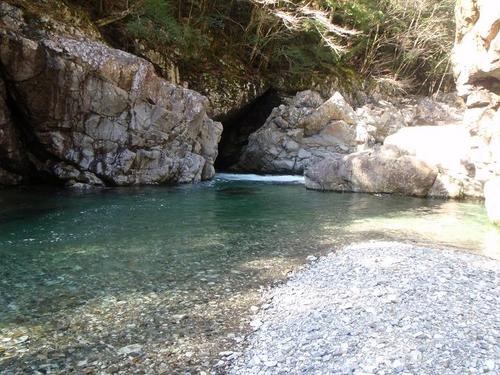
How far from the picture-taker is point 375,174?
19047 millimetres

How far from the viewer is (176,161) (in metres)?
20.0

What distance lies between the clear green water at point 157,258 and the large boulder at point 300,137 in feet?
29.0

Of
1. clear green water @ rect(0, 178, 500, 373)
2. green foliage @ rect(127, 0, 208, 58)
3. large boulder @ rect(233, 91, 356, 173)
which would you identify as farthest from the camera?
large boulder @ rect(233, 91, 356, 173)

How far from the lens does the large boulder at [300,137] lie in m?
25.6

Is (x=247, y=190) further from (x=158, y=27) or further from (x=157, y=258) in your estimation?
(x=157, y=258)

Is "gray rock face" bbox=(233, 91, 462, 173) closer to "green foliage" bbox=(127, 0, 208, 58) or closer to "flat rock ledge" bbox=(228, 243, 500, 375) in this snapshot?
"green foliage" bbox=(127, 0, 208, 58)

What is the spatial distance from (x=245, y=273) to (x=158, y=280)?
1.63 metres

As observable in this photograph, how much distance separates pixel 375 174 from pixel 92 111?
12.9 metres

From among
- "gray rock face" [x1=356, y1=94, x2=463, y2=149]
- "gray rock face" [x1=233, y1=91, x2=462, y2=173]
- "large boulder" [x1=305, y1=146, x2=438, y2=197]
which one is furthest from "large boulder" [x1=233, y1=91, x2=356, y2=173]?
"large boulder" [x1=305, y1=146, x2=438, y2=197]

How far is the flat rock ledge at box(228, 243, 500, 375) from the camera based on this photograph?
4.44 m

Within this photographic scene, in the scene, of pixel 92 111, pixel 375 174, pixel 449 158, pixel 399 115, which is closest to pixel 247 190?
pixel 375 174

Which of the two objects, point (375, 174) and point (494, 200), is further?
point (375, 174)

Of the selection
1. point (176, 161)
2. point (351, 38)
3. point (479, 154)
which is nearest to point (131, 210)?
point (176, 161)

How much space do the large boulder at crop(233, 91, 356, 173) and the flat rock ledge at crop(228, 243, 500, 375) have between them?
18044 millimetres
